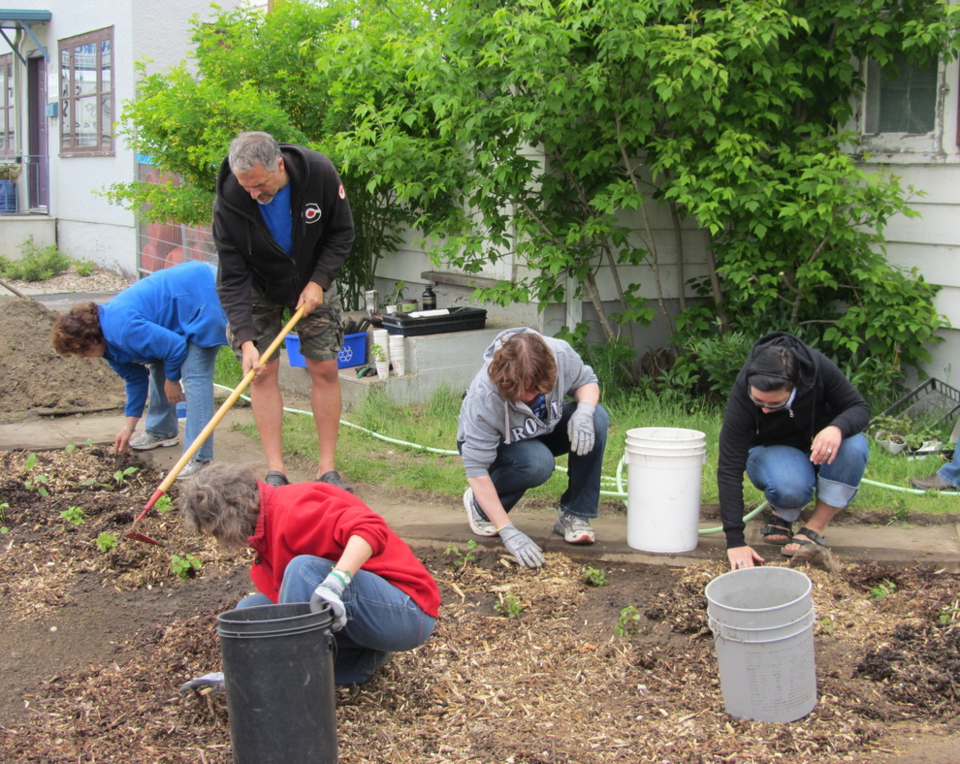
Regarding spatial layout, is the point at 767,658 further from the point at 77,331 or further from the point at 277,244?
the point at 77,331

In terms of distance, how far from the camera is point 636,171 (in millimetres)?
7219

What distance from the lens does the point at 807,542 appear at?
167 inches

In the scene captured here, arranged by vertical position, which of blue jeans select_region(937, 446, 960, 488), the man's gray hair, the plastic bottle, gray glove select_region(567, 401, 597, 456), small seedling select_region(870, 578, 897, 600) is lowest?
small seedling select_region(870, 578, 897, 600)

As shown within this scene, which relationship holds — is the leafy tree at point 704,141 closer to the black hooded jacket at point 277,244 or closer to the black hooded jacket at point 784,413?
the black hooded jacket at point 277,244

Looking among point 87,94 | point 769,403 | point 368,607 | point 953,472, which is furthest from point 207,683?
point 87,94

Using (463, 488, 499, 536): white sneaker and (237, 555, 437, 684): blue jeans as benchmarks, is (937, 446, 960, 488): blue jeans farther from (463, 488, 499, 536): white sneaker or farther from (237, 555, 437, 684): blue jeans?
(237, 555, 437, 684): blue jeans

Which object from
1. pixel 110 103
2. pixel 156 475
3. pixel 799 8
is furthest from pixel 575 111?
pixel 110 103

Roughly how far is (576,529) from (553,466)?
31 cm

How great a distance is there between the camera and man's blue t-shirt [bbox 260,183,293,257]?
500 cm

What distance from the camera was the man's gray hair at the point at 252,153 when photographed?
4.64 metres

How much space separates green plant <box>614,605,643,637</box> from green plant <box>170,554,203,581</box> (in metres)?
1.85

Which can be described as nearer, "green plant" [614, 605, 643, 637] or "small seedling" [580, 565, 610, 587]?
"green plant" [614, 605, 643, 637]

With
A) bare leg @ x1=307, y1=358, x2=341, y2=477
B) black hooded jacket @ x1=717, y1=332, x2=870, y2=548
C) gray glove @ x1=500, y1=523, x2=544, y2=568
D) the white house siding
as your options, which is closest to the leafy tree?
bare leg @ x1=307, y1=358, x2=341, y2=477

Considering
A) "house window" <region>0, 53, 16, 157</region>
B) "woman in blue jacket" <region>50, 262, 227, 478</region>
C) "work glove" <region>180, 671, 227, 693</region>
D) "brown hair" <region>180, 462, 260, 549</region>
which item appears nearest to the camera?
"brown hair" <region>180, 462, 260, 549</region>
